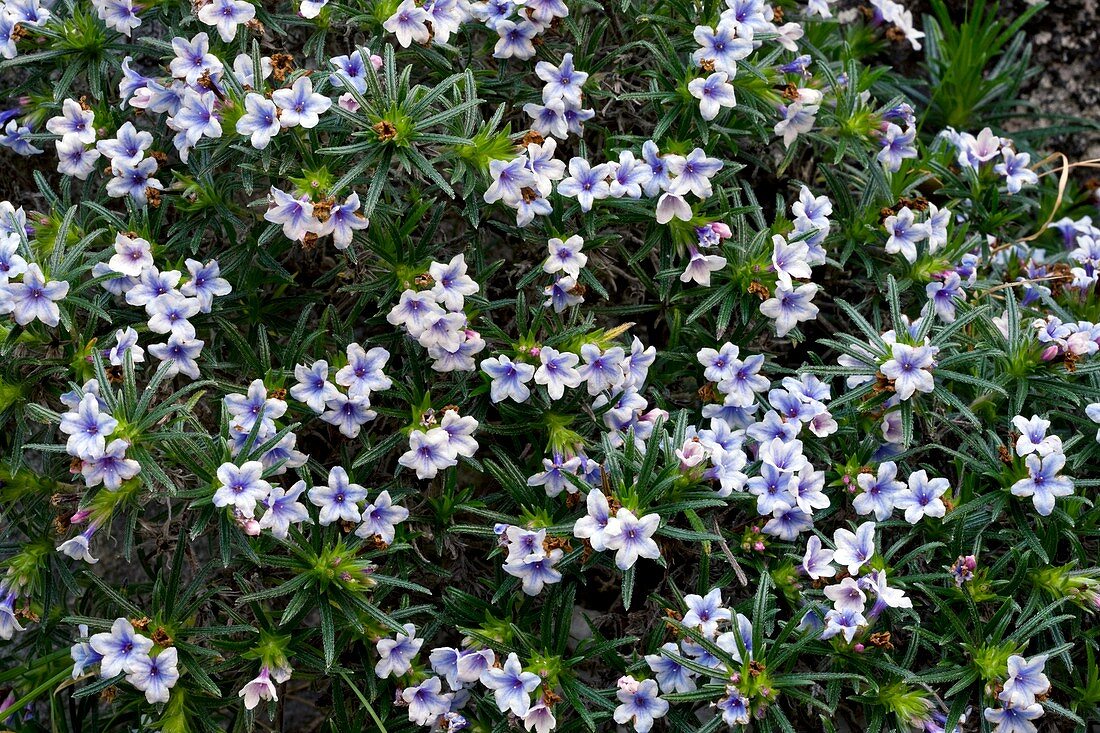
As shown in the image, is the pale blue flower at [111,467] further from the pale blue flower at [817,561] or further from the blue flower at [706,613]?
the pale blue flower at [817,561]

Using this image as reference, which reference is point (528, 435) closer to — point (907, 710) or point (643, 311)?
point (643, 311)

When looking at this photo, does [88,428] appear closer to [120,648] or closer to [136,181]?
[120,648]

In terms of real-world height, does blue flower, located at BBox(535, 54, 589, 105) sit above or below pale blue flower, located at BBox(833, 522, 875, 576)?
above

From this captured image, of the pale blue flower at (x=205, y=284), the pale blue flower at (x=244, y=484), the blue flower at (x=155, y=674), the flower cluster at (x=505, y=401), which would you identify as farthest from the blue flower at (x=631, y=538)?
the pale blue flower at (x=205, y=284)

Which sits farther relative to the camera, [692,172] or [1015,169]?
[1015,169]

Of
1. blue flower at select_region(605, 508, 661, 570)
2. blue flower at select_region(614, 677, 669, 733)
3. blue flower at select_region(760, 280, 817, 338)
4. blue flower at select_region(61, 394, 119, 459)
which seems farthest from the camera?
blue flower at select_region(760, 280, 817, 338)

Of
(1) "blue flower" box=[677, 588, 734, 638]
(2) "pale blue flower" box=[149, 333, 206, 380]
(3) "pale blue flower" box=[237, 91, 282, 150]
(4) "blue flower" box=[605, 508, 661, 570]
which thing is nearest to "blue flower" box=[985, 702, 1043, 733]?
(1) "blue flower" box=[677, 588, 734, 638]

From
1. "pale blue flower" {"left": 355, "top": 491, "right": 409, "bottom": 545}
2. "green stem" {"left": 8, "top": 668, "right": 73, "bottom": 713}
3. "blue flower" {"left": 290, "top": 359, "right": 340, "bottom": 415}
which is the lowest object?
"green stem" {"left": 8, "top": 668, "right": 73, "bottom": 713}

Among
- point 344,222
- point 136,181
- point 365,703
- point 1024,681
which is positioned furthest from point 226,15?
point 1024,681

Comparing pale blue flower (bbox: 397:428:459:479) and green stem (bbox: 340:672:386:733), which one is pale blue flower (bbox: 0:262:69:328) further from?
green stem (bbox: 340:672:386:733)

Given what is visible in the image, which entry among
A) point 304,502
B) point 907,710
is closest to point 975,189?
point 907,710

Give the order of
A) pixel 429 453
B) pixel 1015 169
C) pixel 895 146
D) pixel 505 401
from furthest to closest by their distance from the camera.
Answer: pixel 1015 169
pixel 895 146
pixel 505 401
pixel 429 453

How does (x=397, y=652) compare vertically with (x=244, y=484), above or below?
below
